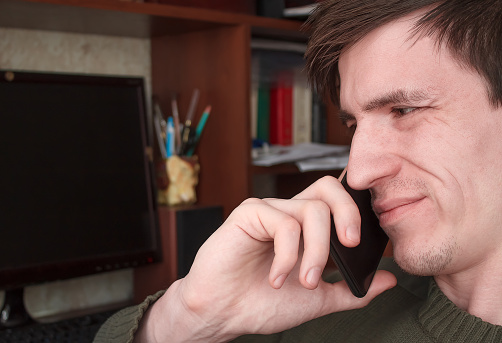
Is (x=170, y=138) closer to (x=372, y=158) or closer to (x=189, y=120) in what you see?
(x=189, y=120)

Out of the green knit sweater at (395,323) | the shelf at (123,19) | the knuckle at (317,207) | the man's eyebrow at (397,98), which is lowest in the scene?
the green knit sweater at (395,323)

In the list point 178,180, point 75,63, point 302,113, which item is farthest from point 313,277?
point 302,113

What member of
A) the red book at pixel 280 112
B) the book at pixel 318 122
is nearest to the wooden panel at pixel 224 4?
the red book at pixel 280 112

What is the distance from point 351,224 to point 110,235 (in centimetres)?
86

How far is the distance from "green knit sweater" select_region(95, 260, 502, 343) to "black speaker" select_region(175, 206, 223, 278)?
499mm

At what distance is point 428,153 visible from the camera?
924 millimetres

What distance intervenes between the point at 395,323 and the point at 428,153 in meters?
0.32

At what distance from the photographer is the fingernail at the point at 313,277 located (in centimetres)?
78

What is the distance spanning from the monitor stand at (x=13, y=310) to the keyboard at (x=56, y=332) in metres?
0.05

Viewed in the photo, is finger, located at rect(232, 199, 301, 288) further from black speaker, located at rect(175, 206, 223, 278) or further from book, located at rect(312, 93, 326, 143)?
book, located at rect(312, 93, 326, 143)

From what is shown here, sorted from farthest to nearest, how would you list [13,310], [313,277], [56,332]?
[13,310] < [56,332] < [313,277]

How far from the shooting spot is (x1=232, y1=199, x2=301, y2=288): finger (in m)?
0.79

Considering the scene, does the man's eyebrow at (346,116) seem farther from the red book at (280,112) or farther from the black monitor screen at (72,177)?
the red book at (280,112)

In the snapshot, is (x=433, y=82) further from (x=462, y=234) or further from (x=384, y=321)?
(x=384, y=321)
